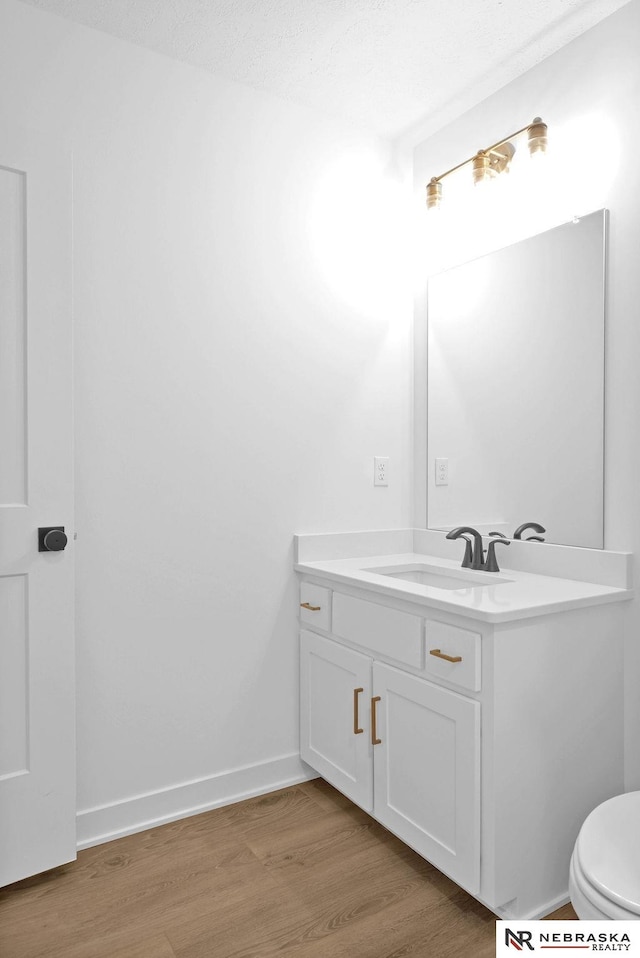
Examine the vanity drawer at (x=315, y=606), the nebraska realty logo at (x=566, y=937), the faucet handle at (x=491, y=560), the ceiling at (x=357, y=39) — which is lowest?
the nebraska realty logo at (x=566, y=937)

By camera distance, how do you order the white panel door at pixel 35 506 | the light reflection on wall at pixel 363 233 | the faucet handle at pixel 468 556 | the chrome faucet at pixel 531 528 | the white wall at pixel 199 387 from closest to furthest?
1. the white panel door at pixel 35 506
2. the white wall at pixel 199 387
3. the chrome faucet at pixel 531 528
4. the faucet handle at pixel 468 556
5. the light reflection on wall at pixel 363 233

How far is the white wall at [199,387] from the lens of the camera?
6.48 feet

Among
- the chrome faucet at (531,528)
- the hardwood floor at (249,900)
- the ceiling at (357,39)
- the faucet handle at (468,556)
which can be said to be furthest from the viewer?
the faucet handle at (468,556)

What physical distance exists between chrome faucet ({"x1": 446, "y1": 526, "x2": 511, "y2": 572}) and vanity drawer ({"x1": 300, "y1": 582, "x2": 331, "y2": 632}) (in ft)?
1.57

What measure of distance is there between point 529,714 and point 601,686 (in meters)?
0.30

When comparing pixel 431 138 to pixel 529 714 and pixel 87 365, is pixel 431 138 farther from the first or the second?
pixel 529 714

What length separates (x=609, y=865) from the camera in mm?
1251

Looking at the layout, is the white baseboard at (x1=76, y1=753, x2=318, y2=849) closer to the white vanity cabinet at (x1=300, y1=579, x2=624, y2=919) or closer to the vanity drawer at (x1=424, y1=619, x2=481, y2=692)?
the white vanity cabinet at (x1=300, y1=579, x2=624, y2=919)

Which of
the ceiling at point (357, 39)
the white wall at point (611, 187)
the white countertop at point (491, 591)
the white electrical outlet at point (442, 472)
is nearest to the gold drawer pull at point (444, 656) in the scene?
the white countertop at point (491, 591)

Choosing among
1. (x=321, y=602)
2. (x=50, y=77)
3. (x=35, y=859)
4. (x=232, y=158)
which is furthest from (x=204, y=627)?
(x=50, y=77)

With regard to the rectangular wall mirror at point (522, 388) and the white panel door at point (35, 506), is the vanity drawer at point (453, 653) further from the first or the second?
the white panel door at point (35, 506)

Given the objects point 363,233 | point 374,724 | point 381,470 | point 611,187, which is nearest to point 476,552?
point 381,470

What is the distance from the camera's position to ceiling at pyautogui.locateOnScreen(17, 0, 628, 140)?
187 centimetres

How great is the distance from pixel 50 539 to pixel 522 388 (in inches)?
61.6
